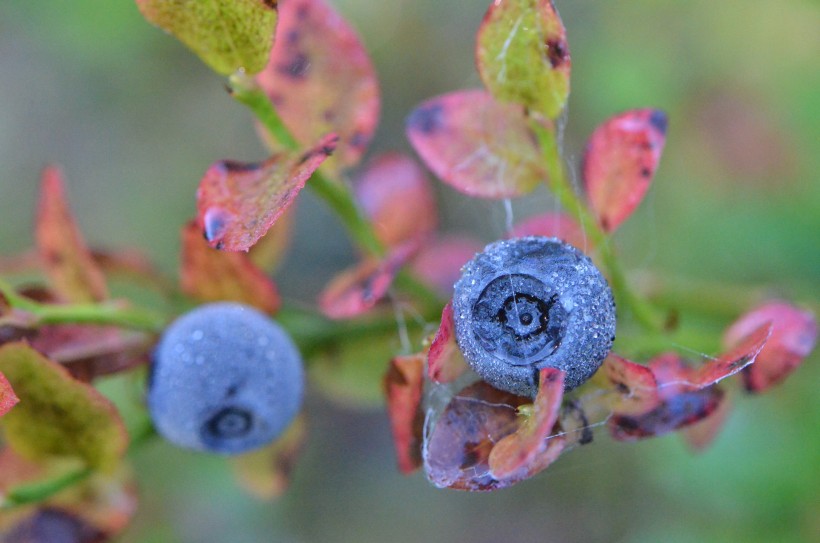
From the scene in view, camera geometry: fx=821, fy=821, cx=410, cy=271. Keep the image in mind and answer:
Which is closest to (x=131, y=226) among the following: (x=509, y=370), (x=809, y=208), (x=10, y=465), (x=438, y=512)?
(x=438, y=512)

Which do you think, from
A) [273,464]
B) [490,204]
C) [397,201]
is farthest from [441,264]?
[490,204]

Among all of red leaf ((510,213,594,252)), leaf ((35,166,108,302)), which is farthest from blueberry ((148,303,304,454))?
red leaf ((510,213,594,252))

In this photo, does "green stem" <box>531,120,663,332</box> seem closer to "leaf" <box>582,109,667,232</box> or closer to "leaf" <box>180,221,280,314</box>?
"leaf" <box>582,109,667,232</box>

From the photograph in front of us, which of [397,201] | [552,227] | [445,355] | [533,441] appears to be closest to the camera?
[533,441]

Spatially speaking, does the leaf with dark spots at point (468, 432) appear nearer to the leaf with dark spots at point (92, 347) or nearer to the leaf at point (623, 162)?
the leaf at point (623, 162)

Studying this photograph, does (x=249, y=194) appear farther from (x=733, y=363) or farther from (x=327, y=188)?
(x=733, y=363)

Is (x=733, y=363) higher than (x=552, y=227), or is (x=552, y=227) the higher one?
(x=733, y=363)

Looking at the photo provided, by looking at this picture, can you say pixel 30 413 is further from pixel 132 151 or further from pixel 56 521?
pixel 132 151
